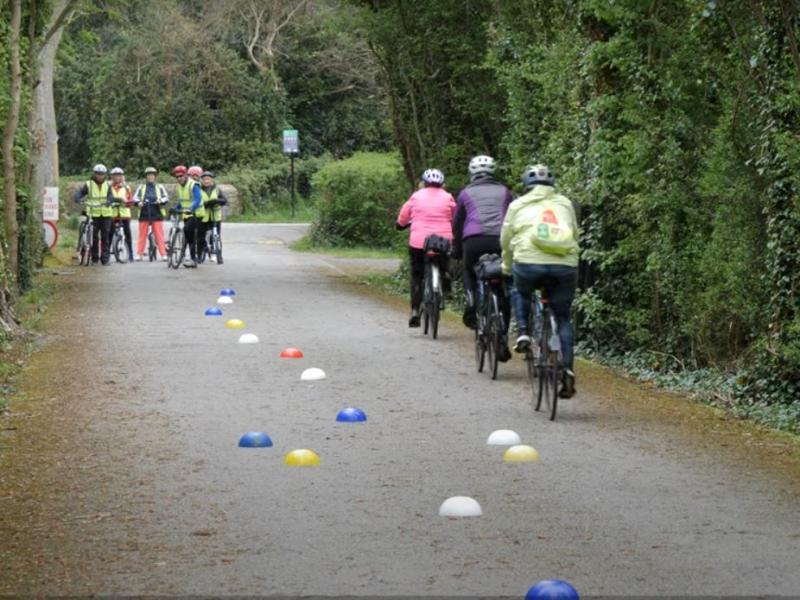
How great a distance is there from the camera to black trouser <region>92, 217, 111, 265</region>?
3247cm

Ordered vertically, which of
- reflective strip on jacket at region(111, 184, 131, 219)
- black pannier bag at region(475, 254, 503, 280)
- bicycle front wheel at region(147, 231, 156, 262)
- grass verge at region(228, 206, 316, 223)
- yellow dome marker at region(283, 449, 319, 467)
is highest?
black pannier bag at region(475, 254, 503, 280)

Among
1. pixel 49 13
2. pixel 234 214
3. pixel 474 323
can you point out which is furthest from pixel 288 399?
pixel 234 214

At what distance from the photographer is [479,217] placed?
15758mm

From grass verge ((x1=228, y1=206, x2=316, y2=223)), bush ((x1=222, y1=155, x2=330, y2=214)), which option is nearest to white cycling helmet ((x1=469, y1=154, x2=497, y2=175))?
grass verge ((x1=228, y1=206, x2=316, y2=223))

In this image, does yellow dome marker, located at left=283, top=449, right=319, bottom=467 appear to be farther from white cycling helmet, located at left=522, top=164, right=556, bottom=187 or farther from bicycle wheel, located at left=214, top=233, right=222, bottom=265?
bicycle wheel, located at left=214, top=233, right=222, bottom=265

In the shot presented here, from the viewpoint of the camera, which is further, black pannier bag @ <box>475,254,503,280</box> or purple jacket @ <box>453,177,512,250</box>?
purple jacket @ <box>453,177,512,250</box>

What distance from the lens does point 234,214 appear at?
55750mm

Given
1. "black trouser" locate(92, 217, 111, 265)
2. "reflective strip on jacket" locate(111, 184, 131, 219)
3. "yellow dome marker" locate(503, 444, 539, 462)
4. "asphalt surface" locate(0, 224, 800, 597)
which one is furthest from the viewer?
"black trouser" locate(92, 217, 111, 265)

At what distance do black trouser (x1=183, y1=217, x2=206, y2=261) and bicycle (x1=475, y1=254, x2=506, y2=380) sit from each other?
15.7m

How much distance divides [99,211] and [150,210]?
4.85ft

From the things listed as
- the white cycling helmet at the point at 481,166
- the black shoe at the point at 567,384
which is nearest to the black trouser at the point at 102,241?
the white cycling helmet at the point at 481,166

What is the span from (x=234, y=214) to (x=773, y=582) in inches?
1933

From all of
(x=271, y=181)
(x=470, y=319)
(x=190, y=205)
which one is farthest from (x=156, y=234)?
(x=271, y=181)

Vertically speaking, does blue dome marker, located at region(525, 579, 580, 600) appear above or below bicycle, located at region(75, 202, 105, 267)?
above
